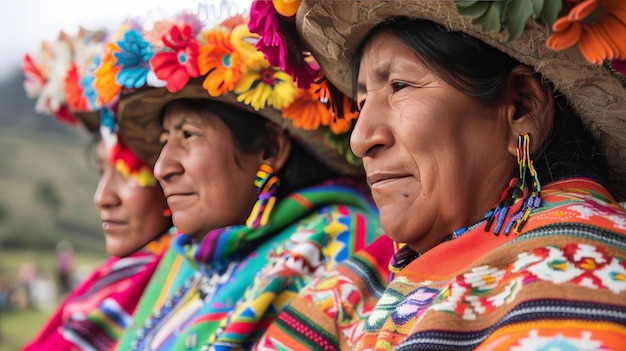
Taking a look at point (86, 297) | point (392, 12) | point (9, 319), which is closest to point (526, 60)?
point (392, 12)

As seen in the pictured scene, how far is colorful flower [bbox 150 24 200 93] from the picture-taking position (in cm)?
256

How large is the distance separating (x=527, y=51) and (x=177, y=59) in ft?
3.97

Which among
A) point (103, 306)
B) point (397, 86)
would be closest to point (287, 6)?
point (397, 86)

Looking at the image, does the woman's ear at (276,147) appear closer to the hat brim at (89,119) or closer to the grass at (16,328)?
the hat brim at (89,119)

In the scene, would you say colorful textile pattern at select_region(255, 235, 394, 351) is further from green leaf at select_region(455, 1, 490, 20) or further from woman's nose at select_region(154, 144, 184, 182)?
green leaf at select_region(455, 1, 490, 20)

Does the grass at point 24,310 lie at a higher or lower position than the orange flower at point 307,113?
lower

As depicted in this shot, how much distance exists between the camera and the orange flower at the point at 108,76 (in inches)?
109

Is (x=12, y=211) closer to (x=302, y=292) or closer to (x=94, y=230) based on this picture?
(x=94, y=230)

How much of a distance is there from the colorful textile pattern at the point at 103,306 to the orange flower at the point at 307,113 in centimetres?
144

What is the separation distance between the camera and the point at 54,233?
9.35m

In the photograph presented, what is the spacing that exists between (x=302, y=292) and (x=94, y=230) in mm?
6967

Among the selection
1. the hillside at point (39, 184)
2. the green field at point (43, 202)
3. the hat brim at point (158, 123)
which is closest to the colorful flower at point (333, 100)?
the hat brim at point (158, 123)

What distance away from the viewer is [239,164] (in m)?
2.72

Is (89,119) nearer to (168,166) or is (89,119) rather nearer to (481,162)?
(168,166)
